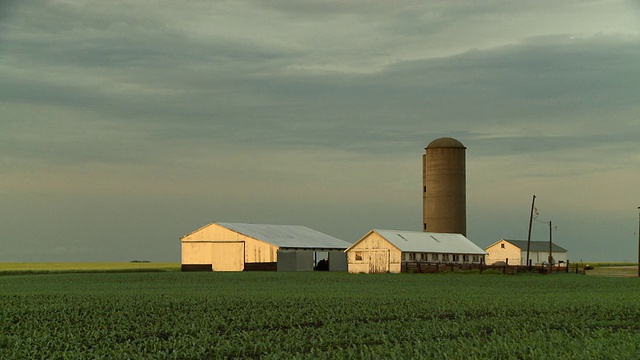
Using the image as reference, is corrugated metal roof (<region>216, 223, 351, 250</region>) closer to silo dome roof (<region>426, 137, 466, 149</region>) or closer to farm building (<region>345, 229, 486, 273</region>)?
farm building (<region>345, 229, 486, 273</region>)

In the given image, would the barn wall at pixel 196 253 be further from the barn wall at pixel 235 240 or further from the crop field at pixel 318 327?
the crop field at pixel 318 327

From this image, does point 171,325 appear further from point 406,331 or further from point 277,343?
point 406,331

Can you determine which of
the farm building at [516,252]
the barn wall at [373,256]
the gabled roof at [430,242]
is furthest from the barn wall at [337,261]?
the farm building at [516,252]

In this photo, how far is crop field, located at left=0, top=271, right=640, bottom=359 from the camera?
21078 mm

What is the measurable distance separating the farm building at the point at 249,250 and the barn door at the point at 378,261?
29.0 feet

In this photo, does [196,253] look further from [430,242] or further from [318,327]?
[318,327]

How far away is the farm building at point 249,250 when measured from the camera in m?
83.2

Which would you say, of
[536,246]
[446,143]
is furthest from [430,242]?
[536,246]

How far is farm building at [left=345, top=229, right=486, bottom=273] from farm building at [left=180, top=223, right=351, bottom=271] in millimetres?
6762

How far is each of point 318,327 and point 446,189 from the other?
65563 millimetres

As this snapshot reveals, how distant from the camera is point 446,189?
90.8m

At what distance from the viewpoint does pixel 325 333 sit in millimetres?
25031

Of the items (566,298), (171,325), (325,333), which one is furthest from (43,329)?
(566,298)

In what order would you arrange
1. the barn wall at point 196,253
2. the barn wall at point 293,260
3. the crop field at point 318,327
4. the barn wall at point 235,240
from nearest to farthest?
the crop field at point 318,327 → the barn wall at point 293,260 → the barn wall at point 235,240 → the barn wall at point 196,253
